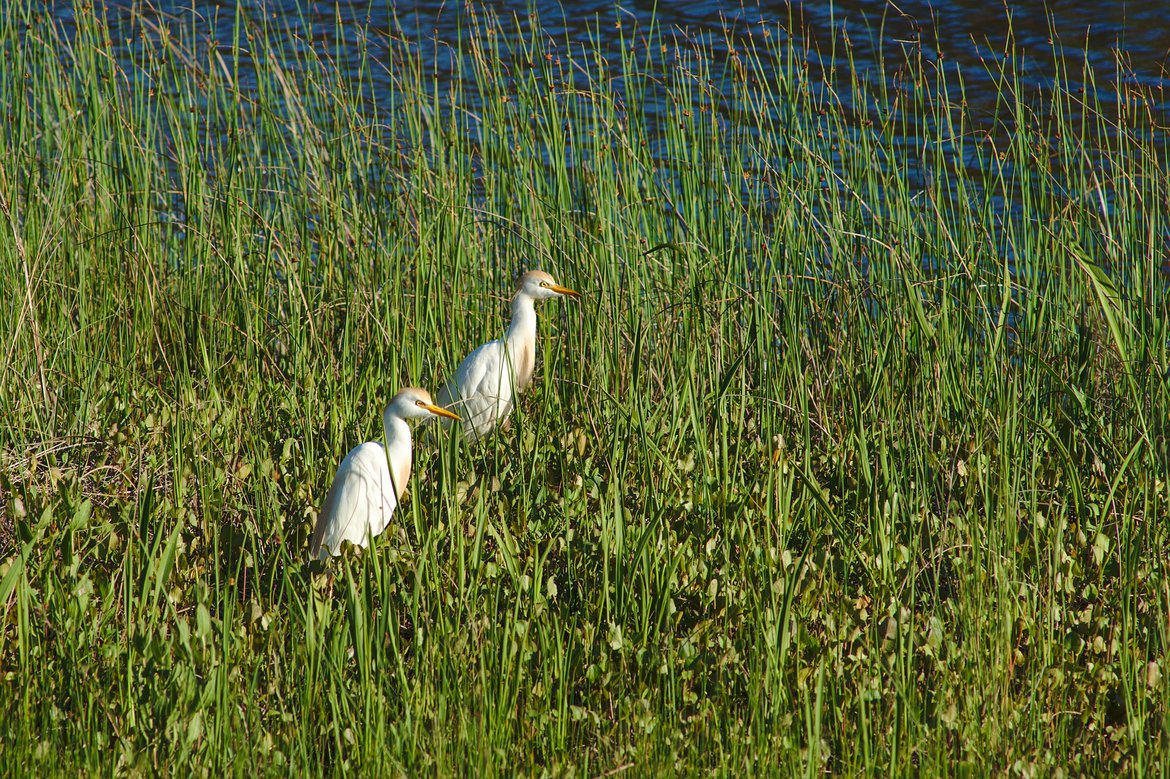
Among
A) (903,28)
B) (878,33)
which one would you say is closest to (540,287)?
(878,33)

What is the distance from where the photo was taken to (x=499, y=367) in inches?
142

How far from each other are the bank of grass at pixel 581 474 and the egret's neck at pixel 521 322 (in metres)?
0.12

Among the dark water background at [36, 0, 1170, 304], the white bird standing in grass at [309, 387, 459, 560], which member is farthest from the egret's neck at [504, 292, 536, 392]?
the dark water background at [36, 0, 1170, 304]

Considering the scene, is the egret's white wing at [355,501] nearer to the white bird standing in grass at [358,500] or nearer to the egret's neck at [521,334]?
the white bird standing in grass at [358,500]

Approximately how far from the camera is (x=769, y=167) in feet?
11.9

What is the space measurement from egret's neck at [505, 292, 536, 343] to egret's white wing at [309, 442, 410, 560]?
1.07m

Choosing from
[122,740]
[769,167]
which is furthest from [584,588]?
[769,167]

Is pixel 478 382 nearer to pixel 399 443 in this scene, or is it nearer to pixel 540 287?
pixel 540 287

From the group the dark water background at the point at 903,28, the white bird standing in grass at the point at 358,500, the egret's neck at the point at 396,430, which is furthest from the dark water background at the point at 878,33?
the white bird standing in grass at the point at 358,500

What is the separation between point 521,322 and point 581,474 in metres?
0.99

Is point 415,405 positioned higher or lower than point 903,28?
lower

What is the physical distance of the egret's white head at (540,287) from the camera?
381 cm

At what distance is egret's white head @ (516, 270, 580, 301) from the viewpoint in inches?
150

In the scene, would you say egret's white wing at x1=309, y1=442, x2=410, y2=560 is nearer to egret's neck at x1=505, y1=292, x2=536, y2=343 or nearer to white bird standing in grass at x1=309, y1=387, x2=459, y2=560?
white bird standing in grass at x1=309, y1=387, x2=459, y2=560
